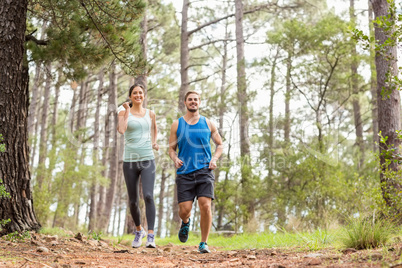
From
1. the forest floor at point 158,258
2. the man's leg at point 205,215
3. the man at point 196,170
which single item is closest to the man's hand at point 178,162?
the man at point 196,170

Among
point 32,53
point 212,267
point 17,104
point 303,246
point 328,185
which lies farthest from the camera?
point 328,185

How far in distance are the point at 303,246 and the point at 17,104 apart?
12.8ft

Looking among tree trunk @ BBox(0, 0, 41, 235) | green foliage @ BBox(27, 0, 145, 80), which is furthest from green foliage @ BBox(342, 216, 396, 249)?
green foliage @ BBox(27, 0, 145, 80)

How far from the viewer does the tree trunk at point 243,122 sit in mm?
10914

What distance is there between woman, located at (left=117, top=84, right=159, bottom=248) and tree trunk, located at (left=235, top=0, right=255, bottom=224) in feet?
19.0

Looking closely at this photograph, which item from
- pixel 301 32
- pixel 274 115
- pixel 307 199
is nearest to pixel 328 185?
pixel 307 199

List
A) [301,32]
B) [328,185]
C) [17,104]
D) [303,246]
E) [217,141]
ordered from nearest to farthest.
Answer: [303,246] → [217,141] → [17,104] → [328,185] → [301,32]

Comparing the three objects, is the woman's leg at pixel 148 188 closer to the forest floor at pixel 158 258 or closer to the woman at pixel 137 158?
the woman at pixel 137 158

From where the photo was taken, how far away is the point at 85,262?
328 centimetres

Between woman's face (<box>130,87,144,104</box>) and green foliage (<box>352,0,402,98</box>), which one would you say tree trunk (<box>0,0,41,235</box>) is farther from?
green foliage (<box>352,0,402,98</box>)

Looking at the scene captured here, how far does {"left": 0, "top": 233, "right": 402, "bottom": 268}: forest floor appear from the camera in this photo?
2727mm

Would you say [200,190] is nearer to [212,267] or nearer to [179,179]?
[179,179]

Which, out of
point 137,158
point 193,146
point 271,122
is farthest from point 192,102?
point 271,122

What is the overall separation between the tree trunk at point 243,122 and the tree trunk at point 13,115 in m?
6.31
